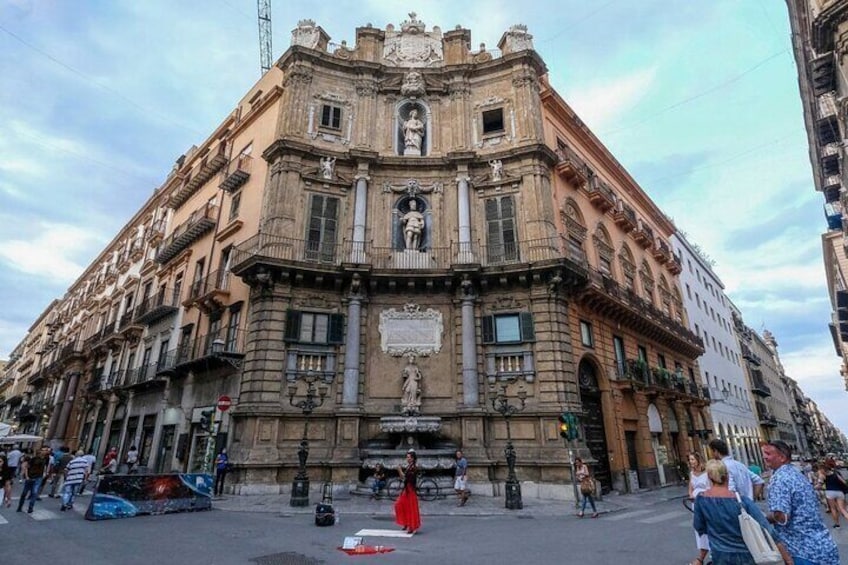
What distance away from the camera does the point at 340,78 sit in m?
22.5

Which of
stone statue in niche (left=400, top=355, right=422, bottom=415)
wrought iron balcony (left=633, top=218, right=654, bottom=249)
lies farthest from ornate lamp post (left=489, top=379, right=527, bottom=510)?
wrought iron balcony (left=633, top=218, right=654, bottom=249)

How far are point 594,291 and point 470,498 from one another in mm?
10092

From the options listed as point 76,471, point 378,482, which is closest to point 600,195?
point 378,482

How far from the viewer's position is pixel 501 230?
2003 cm

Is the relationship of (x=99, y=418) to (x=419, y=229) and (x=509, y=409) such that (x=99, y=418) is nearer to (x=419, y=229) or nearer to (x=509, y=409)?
(x=419, y=229)

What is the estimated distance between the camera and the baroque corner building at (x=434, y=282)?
16.7 meters

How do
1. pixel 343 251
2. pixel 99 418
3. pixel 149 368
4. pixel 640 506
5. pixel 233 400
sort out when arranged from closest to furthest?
1. pixel 640 506
2. pixel 233 400
3. pixel 343 251
4. pixel 149 368
5. pixel 99 418

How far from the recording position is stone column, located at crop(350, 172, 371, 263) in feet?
62.9

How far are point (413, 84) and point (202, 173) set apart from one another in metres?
13.8

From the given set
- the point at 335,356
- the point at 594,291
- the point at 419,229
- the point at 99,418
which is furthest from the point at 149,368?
the point at 594,291

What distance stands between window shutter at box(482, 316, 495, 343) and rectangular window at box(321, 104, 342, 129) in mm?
11276

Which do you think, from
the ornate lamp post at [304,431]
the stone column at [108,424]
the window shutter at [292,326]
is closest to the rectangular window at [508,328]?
the ornate lamp post at [304,431]

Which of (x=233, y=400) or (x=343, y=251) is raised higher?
(x=343, y=251)

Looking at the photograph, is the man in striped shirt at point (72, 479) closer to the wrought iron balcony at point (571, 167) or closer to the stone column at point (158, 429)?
the stone column at point (158, 429)
